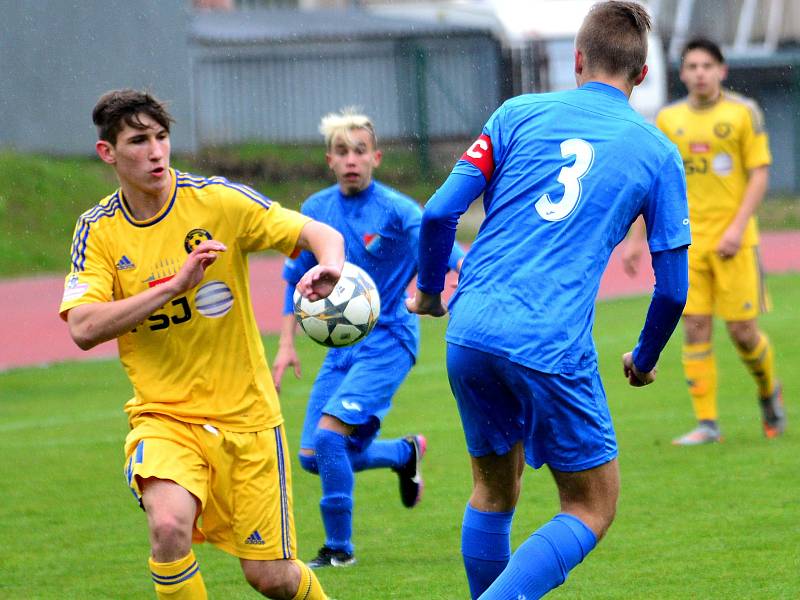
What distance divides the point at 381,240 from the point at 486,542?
2402 mm

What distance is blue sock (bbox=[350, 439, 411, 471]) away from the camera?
690 centimetres

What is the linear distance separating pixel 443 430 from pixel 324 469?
3506 mm

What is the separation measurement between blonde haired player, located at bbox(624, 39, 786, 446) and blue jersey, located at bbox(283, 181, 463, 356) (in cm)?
234

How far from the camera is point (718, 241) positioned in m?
8.73

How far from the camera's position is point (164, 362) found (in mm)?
4867

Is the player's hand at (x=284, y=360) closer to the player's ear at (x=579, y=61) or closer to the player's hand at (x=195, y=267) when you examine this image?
the player's hand at (x=195, y=267)

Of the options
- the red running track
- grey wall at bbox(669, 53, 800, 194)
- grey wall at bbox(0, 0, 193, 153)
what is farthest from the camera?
grey wall at bbox(669, 53, 800, 194)

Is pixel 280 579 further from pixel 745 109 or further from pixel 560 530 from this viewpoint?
pixel 745 109

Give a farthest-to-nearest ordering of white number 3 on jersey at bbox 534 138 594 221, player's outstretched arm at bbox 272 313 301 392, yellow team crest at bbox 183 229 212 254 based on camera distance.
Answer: player's outstretched arm at bbox 272 313 301 392, yellow team crest at bbox 183 229 212 254, white number 3 on jersey at bbox 534 138 594 221

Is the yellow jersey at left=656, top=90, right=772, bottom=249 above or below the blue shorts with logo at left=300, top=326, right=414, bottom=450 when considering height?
above

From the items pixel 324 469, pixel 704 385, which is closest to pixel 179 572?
pixel 324 469

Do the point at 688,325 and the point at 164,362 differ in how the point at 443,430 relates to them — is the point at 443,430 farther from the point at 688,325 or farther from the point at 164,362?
the point at 164,362

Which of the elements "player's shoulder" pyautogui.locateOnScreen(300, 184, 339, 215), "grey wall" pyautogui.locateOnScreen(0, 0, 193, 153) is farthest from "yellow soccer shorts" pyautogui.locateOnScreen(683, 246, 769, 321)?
"grey wall" pyautogui.locateOnScreen(0, 0, 193, 153)

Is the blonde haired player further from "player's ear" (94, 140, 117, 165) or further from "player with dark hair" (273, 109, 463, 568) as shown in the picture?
"player's ear" (94, 140, 117, 165)
